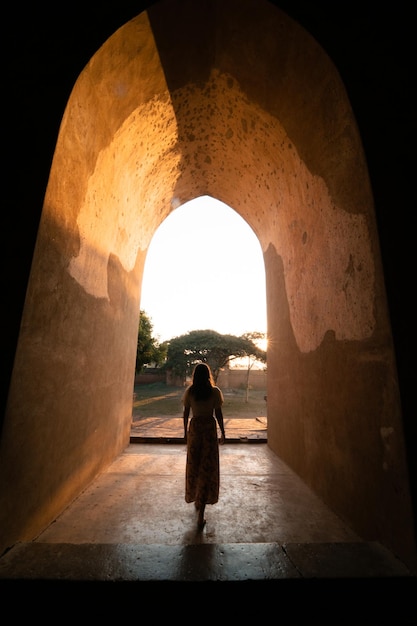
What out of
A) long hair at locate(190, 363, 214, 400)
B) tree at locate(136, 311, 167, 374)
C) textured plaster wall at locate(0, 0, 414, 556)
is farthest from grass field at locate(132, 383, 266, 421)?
long hair at locate(190, 363, 214, 400)

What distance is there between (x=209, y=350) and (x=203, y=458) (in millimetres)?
20760

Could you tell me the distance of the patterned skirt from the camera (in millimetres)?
2582

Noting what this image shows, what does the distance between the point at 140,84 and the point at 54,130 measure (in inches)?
55.7

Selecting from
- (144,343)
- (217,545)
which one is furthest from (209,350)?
(217,545)

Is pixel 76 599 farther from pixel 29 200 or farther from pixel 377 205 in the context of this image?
pixel 377 205

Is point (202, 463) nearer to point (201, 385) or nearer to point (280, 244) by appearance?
point (201, 385)

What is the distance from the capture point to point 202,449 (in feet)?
8.76

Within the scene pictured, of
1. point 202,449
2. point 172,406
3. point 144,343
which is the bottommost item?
point 172,406

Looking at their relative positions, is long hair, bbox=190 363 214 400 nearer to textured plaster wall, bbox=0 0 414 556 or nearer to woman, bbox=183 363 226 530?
woman, bbox=183 363 226 530

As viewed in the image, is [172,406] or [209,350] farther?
[209,350]

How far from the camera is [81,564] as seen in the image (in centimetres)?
176

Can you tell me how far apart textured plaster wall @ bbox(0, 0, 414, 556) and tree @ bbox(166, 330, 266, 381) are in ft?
60.5

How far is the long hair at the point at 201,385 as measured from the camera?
109 inches

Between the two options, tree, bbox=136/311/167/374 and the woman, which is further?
tree, bbox=136/311/167/374
